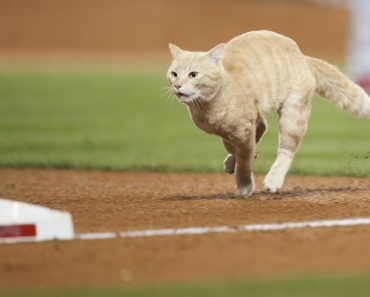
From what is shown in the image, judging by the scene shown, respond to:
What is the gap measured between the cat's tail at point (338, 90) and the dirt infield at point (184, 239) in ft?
2.16

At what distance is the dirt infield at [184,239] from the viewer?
15.8ft

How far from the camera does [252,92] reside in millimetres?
6914

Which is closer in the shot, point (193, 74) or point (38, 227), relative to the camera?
point (38, 227)

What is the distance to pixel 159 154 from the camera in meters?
11.3

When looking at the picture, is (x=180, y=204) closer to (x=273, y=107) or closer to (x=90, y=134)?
(x=273, y=107)

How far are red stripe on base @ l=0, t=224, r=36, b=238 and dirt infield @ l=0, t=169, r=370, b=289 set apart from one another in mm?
151

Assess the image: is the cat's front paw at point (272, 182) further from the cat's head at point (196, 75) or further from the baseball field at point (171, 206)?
the cat's head at point (196, 75)

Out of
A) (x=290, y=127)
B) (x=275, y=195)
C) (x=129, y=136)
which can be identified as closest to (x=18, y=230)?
(x=290, y=127)

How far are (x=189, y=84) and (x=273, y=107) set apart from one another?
0.79 meters

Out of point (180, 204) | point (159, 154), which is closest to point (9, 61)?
point (159, 154)

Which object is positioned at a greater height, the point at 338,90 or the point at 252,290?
the point at 338,90

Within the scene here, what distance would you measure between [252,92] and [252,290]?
8.91 ft

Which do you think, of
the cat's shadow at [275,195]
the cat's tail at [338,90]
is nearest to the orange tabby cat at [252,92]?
the cat's tail at [338,90]

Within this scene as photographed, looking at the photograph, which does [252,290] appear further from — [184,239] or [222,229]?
[222,229]
